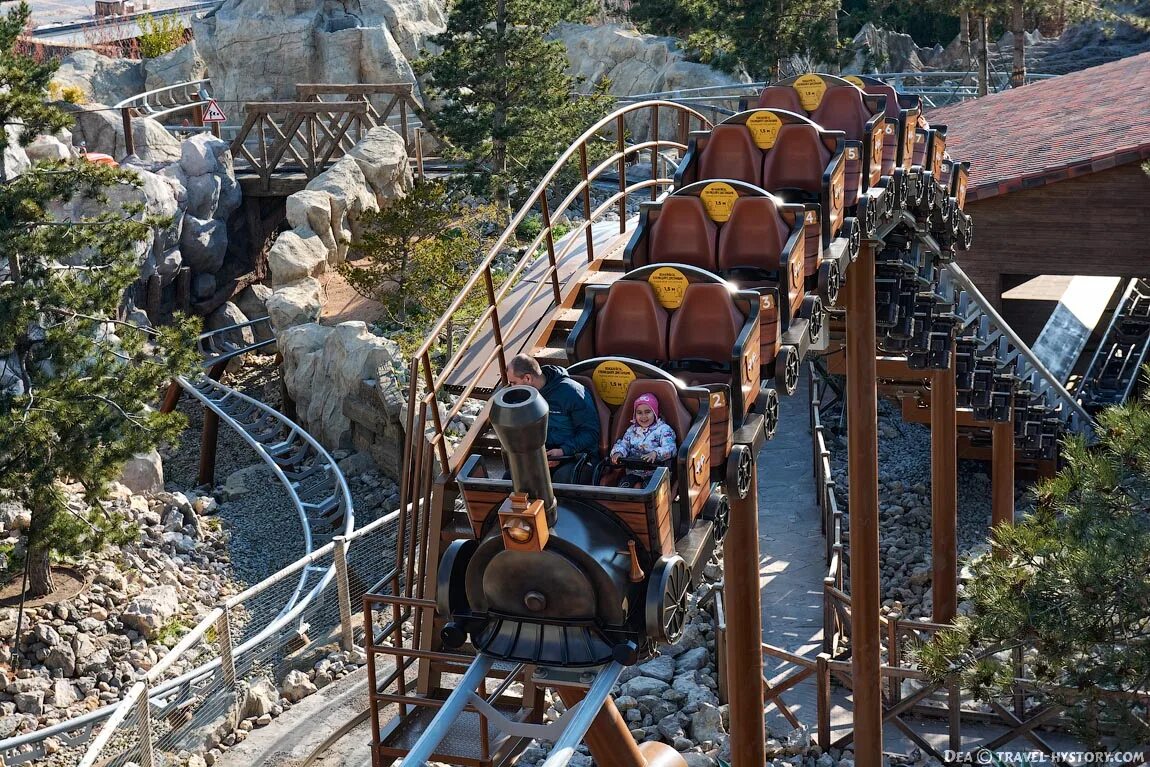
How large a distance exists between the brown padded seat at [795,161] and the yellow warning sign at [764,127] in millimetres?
69

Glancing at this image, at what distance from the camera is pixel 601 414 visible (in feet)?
22.4

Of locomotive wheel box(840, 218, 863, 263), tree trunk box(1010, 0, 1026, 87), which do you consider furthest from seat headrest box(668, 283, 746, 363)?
tree trunk box(1010, 0, 1026, 87)

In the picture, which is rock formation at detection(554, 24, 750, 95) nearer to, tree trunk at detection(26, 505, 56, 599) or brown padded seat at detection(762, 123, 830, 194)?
tree trunk at detection(26, 505, 56, 599)

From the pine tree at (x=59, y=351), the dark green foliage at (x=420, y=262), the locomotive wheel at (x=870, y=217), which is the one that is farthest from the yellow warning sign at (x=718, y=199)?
the dark green foliage at (x=420, y=262)

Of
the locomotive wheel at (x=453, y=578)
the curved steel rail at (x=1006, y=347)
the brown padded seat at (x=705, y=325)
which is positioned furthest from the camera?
the curved steel rail at (x=1006, y=347)

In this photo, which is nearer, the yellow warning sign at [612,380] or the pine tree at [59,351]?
the yellow warning sign at [612,380]

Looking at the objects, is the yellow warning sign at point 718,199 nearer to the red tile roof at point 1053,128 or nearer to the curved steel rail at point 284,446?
the curved steel rail at point 284,446

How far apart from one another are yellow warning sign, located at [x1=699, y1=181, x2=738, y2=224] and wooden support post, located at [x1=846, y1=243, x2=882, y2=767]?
210 centimetres

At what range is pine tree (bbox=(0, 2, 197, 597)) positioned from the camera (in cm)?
1247

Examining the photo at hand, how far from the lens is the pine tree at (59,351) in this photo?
12469 mm

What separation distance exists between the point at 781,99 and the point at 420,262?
334 inches

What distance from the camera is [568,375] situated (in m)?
6.81

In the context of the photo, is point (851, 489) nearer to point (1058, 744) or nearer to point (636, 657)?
point (1058, 744)

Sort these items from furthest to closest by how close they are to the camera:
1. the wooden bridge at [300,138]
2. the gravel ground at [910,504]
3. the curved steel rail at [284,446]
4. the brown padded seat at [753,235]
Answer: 1. the wooden bridge at [300,138]
2. the curved steel rail at [284,446]
3. the gravel ground at [910,504]
4. the brown padded seat at [753,235]
